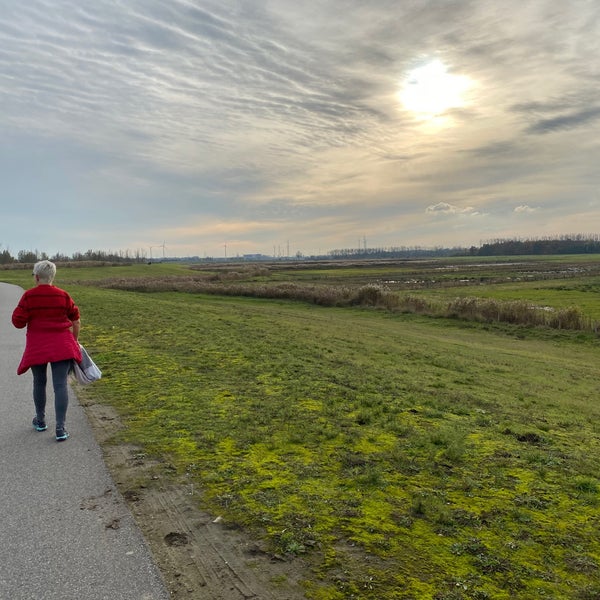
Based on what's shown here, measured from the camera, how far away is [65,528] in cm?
364

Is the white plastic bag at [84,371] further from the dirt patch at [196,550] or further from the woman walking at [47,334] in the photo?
the dirt patch at [196,550]

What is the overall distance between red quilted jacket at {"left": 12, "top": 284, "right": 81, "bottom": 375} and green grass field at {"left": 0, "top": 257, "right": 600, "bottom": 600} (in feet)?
4.49

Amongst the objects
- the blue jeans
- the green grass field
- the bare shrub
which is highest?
the blue jeans

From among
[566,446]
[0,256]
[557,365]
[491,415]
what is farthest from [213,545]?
[0,256]

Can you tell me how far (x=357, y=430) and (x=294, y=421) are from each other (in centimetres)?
88

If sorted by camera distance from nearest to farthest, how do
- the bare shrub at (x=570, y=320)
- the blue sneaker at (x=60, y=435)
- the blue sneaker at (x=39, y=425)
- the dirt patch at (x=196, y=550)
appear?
the dirt patch at (x=196, y=550), the blue sneaker at (x=60, y=435), the blue sneaker at (x=39, y=425), the bare shrub at (x=570, y=320)

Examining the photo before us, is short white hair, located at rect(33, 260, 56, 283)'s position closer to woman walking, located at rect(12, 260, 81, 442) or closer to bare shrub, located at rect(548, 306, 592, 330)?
woman walking, located at rect(12, 260, 81, 442)

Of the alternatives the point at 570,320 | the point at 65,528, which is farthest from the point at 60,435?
the point at 570,320

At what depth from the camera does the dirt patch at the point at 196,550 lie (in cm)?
299

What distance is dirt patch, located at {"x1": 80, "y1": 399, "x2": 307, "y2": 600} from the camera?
2986 millimetres

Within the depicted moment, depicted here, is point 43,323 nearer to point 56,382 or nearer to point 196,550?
point 56,382

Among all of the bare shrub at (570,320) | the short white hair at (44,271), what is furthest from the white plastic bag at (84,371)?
the bare shrub at (570,320)

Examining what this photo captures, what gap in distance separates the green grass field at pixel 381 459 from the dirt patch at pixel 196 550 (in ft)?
0.55

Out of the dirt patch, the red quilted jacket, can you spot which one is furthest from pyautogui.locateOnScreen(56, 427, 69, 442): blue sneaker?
the dirt patch
